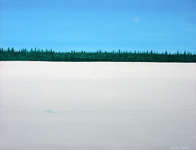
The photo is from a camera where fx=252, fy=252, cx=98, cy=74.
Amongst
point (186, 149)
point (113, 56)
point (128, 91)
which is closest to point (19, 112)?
point (186, 149)

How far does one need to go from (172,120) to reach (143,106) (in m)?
0.88

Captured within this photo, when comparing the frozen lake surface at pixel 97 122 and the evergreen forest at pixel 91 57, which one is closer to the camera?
the frozen lake surface at pixel 97 122

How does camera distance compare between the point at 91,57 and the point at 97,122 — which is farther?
the point at 91,57

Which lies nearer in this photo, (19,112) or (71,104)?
(19,112)

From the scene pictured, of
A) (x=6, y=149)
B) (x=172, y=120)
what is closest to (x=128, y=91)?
(x=172, y=120)

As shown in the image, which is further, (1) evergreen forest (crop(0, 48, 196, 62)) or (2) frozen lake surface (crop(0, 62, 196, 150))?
(1) evergreen forest (crop(0, 48, 196, 62))

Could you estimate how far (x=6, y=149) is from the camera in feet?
8.27

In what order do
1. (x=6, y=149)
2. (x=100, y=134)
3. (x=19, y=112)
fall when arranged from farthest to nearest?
1. (x=19, y=112)
2. (x=100, y=134)
3. (x=6, y=149)

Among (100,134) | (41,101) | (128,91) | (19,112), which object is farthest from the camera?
(128,91)

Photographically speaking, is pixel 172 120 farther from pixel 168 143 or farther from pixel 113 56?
pixel 113 56

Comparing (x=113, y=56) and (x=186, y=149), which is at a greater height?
(x=113, y=56)

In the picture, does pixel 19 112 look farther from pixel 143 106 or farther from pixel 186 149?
pixel 186 149

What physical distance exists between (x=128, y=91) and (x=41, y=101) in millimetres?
2138

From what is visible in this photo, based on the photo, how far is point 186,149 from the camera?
262 cm
